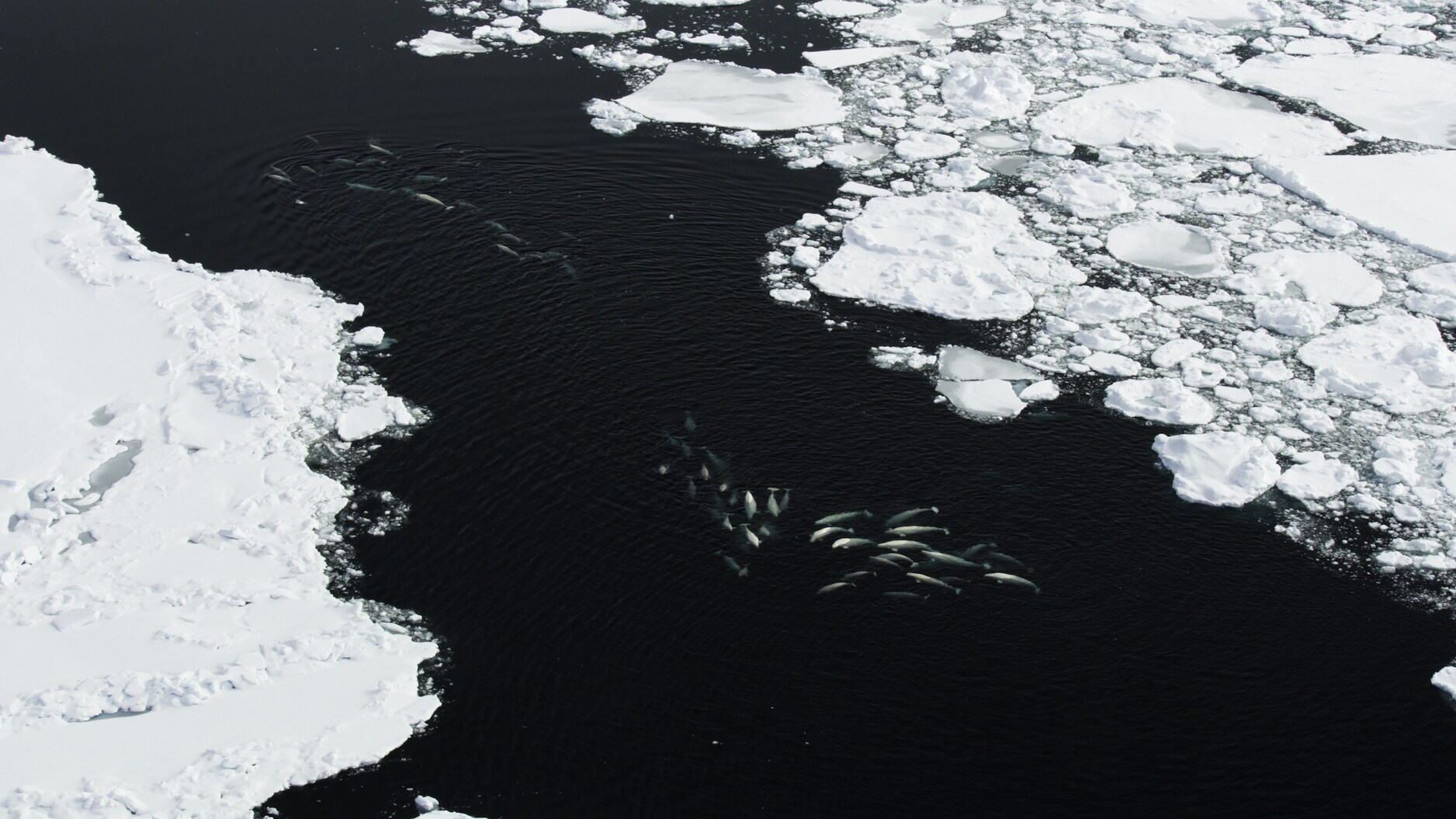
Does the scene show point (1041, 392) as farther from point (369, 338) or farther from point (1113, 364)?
point (369, 338)

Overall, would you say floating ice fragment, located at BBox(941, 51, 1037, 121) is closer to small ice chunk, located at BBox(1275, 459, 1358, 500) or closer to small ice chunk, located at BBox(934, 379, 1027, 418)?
small ice chunk, located at BBox(934, 379, 1027, 418)

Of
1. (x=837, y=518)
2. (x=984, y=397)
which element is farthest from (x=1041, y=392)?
(x=837, y=518)

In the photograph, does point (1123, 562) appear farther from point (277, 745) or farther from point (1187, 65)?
point (1187, 65)

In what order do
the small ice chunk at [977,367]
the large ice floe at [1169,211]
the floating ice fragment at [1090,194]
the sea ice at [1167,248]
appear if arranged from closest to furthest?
1. the large ice floe at [1169,211]
2. the small ice chunk at [977,367]
3. the sea ice at [1167,248]
4. the floating ice fragment at [1090,194]

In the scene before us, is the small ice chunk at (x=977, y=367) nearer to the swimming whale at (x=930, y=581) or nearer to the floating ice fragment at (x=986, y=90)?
the swimming whale at (x=930, y=581)

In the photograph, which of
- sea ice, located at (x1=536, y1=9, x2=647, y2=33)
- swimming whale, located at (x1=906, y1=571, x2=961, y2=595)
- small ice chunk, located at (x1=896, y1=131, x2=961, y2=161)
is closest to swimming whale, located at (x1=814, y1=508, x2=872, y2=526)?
swimming whale, located at (x1=906, y1=571, x2=961, y2=595)

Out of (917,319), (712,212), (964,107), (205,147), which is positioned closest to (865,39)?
(964,107)

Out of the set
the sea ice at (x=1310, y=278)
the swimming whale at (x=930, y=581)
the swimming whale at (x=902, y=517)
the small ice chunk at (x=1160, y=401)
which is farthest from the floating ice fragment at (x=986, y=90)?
the swimming whale at (x=930, y=581)
